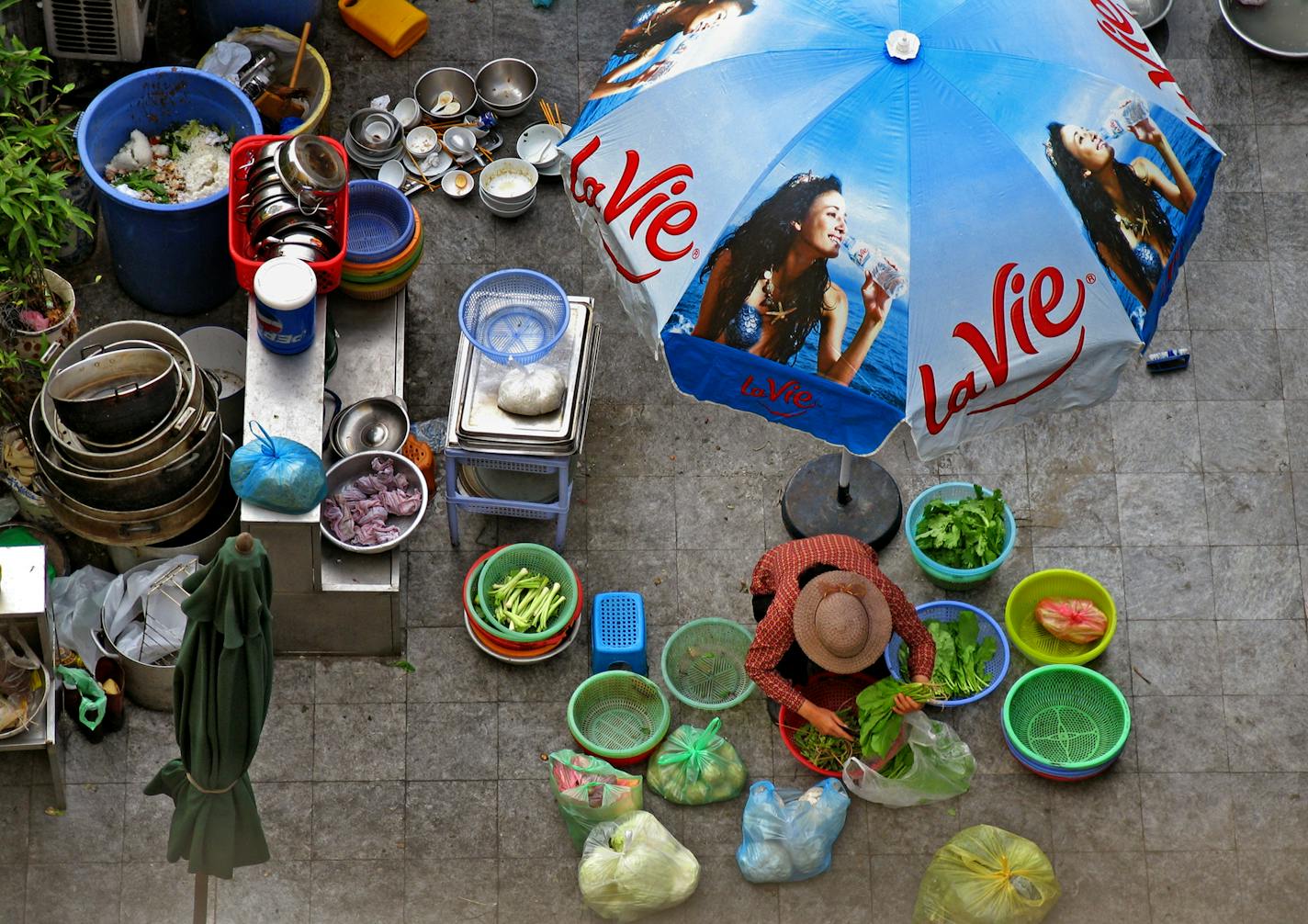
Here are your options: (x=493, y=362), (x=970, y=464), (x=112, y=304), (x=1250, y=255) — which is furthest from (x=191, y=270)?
(x=1250, y=255)

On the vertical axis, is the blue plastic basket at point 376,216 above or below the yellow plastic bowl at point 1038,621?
above

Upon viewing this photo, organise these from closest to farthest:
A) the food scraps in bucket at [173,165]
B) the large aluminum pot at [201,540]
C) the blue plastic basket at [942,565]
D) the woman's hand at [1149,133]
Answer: the woman's hand at [1149,133], the large aluminum pot at [201,540], the blue plastic basket at [942,565], the food scraps in bucket at [173,165]

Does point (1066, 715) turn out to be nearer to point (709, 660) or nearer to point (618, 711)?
point (709, 660)

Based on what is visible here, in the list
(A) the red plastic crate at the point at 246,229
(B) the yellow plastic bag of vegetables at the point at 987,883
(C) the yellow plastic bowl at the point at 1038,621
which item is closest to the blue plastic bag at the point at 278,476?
(A) the red plastic crate at the point at 246,229

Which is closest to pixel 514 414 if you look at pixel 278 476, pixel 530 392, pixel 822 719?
pixel 530 392

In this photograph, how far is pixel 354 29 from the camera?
9.77 m

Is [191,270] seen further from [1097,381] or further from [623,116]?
[1097,381]

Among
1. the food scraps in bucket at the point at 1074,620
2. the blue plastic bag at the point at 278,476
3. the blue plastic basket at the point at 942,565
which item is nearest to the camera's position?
the blue plastic bag at the point at 278,476

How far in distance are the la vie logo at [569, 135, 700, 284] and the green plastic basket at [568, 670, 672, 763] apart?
2193 mm

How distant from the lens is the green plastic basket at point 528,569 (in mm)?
7949

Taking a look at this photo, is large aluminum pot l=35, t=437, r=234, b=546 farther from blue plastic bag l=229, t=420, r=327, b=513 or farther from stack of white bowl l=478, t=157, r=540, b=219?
stack of white bowl l=478, t=157, r=540, b=219

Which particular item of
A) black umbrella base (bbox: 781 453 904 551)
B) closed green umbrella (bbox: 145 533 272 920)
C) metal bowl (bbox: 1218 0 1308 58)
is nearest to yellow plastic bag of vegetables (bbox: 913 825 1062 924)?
black umbrella base (bbox: 781 453 904 551)

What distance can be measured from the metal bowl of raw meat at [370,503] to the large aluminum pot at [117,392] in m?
0.93

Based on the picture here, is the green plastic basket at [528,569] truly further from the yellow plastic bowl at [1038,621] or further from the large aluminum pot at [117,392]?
the yellow plastic bowl at [1038,621]
